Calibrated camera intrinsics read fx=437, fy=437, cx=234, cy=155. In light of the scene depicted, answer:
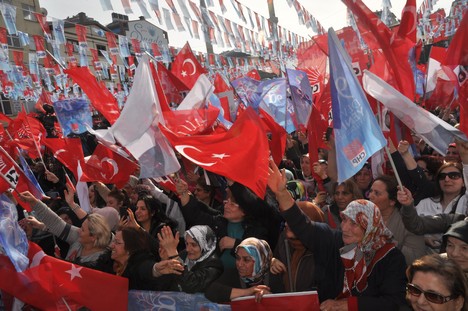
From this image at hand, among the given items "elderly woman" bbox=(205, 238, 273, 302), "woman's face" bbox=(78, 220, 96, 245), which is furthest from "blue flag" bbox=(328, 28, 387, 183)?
"woman's face" bbox=(78, 220, 96, 245)

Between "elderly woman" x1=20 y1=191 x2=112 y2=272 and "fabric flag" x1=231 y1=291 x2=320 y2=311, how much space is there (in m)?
1.57

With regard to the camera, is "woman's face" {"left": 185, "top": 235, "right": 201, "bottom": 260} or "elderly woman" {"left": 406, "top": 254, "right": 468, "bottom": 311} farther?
"woman's face" {"left": 185, "top": 235, "right": 201, "bottom": 260}

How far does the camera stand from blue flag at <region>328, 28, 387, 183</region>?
348cm

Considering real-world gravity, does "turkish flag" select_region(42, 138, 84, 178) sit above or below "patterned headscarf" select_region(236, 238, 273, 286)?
above

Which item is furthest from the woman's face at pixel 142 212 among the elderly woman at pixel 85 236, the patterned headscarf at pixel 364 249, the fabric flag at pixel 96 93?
the patterned headscarf at pixel 364 249

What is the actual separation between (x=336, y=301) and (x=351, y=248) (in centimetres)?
36

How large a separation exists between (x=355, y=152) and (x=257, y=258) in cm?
120

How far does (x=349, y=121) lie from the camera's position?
12.0 ft

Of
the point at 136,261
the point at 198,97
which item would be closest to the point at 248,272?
the point at 136,261

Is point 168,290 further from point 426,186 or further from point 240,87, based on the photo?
point 240,87

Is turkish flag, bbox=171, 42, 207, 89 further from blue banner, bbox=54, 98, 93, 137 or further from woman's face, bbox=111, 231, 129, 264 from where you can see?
woman's face, bbox=111, 231, 129, 264

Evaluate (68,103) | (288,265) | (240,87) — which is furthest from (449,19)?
(288,265)

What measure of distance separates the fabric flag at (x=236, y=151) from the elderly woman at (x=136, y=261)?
85cm

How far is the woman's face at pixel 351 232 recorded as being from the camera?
2.85 m
